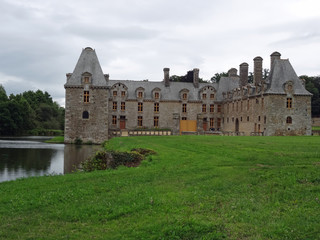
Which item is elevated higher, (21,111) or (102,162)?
(21,111)

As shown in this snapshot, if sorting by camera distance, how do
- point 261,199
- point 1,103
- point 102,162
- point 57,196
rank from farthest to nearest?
1. point 1,103
2. point 102,162
3. point 57,196
4. point 261,199

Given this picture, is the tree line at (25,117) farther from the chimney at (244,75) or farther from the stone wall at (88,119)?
the chimney at (244,75)

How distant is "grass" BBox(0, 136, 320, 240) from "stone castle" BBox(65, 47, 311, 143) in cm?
2954

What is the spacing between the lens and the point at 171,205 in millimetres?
7641

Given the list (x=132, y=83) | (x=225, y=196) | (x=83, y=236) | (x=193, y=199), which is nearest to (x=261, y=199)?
(x=225, y=196)

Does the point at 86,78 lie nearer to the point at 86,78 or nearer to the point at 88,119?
the point at 86,78

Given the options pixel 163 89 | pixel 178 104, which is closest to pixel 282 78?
pixel 178 104

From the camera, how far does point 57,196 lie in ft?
28.8

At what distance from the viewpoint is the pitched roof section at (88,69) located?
4142 cm

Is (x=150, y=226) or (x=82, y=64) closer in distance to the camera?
(x=150, y=226)

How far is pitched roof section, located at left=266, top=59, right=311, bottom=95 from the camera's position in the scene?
40.2 metres

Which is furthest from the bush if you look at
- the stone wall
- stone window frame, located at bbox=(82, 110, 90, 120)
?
stone window frame, located at bbox=(82, 110, 90, 120)

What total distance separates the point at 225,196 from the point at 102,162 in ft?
32.1

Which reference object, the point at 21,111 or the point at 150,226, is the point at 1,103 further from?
the point at 150,226
